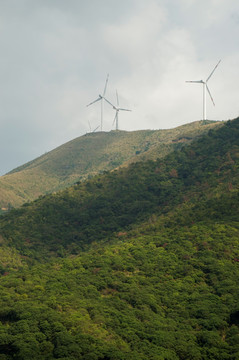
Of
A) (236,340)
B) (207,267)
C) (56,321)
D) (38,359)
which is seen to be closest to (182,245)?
(207,267)

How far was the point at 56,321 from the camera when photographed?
197ft

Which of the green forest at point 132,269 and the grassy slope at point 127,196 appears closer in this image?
the green forest at point 132,269

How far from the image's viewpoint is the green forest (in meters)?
58.6

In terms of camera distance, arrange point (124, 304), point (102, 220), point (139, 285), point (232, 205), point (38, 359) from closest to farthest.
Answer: point (38, 359)
point (124, 304)
point (139, 285)
point (232, 205)
point (102, 220)

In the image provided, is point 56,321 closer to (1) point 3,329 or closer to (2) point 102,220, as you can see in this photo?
(1) point 3,329

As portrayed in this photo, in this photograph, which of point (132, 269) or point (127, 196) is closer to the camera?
point (132, 269)

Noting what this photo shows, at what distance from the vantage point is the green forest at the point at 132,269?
192 ft

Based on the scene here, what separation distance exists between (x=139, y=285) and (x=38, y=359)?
94.7 feet

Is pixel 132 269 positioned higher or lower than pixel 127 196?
lower

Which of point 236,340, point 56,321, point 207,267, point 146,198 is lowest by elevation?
point 236,340

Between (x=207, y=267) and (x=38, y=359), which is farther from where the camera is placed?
(x=207, y=267)

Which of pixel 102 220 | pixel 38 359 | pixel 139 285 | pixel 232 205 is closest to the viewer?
pixel 38 359

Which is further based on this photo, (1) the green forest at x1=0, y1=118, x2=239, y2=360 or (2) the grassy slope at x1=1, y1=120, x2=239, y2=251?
(2) the grassy slope at x1=1, y1=120, x2=239, y2=251

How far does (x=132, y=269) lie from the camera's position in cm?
8562
